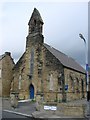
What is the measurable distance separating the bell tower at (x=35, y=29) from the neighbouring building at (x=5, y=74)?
817cm

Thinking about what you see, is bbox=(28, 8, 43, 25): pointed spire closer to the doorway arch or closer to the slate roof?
the slate roof

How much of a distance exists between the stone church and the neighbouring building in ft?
15.0

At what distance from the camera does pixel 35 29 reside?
37.1 metres

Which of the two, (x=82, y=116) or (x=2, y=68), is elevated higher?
(x=2, y=68)

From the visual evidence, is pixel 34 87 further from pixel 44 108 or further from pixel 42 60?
pixel 44 108

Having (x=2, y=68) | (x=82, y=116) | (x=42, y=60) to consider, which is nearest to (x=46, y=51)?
(x=42, y=60)

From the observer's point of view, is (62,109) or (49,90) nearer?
(62,109)

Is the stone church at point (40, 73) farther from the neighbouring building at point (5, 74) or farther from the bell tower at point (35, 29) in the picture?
the neighbouring building at point (5, 74)

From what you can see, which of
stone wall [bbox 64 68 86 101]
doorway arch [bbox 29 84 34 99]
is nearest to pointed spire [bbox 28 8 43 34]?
stone wall [bbox 64 68 86 101]

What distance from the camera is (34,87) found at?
35500 millimetres

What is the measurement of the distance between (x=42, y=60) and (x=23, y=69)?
172 inches

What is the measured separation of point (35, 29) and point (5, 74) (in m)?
11.6

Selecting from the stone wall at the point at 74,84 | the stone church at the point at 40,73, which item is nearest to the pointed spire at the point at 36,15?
the stone church at the point at 40,73

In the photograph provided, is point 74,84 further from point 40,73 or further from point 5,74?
point 5,74
